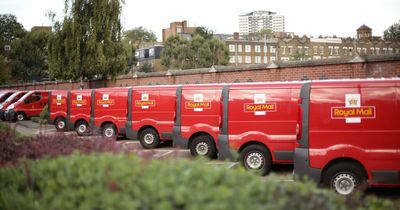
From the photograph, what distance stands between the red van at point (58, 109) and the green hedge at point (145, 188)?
17374 mm

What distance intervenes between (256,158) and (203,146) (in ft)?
7.86

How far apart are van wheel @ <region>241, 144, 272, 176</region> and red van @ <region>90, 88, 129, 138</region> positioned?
703 cm

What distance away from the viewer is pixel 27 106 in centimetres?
2856

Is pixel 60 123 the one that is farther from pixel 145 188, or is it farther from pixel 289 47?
pixel 289 47

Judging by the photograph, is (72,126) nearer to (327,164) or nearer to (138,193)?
(327,164)

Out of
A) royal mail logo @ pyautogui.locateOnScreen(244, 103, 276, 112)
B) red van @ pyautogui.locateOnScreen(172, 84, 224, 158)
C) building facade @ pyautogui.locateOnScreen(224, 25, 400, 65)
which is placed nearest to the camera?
royal mail logo @ pyautogui.locateOnScreen(244, 103, 276, 112)

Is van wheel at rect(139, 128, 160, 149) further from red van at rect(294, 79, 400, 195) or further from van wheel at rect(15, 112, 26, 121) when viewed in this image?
van wheel at rect(15, 112, 26, 121)

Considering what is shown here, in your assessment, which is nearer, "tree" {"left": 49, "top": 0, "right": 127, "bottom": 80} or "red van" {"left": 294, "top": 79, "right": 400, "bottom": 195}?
"red van" {"left": 294, "top": 79, "right": 400, "bottom": 195}

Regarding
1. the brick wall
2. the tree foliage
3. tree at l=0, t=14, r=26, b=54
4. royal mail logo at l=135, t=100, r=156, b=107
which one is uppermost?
tree at l=0, t=14, r=26, b=54

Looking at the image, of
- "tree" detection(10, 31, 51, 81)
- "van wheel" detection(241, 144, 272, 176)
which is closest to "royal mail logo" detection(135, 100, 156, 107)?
"van wheel" detection(241, 144, 272, 176)

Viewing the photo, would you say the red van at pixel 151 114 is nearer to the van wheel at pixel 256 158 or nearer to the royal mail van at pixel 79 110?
the royal mail van at pixel 79 110

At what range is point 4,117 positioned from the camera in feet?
94.2

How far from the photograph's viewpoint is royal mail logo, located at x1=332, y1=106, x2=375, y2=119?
8.46 meters

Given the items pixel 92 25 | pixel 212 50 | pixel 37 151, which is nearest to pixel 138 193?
pixel 37 151
